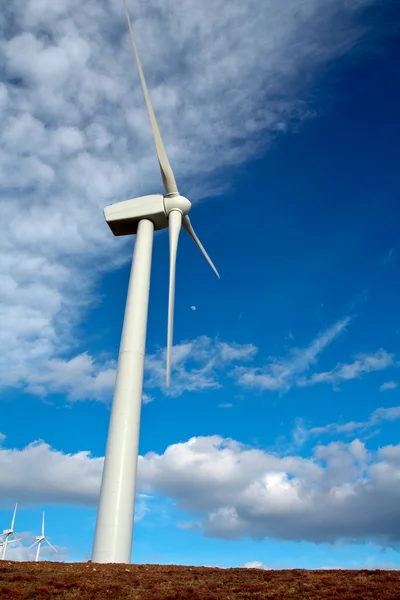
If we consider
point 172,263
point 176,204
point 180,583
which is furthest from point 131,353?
point 176,204

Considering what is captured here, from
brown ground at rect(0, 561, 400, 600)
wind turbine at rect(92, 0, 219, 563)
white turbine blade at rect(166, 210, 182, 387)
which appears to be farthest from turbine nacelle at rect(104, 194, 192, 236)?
brown ground at rect(0, 561, 400, 600)

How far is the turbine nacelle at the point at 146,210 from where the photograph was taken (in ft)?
123

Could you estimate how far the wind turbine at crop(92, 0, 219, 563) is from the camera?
81.9 feet

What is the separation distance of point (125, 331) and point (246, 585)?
15.6 m

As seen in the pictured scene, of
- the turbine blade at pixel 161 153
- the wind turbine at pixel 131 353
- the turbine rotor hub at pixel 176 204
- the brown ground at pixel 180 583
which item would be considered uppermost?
the turbine blade at pixel 161 153

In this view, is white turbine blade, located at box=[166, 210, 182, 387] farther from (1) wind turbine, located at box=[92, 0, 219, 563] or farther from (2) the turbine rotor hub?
(2) the turbine rotor hub

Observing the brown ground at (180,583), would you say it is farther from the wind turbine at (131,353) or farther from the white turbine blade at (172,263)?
the white turbine blade at (172,263)

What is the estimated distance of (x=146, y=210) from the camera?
37.5 meters

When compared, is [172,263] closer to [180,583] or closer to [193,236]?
[193,236]

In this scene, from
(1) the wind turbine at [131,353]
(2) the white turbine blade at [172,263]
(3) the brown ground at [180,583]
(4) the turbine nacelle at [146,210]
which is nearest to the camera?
(3) the brown ground at [180,583]

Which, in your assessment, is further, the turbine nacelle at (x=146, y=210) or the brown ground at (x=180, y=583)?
the turbine nacelle at (x=146, y=210)

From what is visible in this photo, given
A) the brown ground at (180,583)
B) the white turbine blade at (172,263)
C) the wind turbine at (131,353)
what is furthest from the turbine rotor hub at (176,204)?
the brown ground at (180,583)

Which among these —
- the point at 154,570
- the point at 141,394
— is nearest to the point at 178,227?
the point at 141,394

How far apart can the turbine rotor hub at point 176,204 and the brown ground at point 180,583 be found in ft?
80.3
